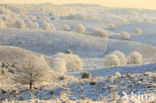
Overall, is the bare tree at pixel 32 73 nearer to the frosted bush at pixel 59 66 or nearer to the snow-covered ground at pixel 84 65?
the snow-covered ground at pixel 84 65

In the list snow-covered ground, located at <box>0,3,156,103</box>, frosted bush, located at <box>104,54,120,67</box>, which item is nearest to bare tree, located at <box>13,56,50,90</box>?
snow-covered ground, located at <box>0,3,156,103</box>

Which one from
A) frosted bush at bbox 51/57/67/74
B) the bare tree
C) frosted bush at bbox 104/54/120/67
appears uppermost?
the bare tree

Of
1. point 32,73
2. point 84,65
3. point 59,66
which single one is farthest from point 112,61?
point 32,73

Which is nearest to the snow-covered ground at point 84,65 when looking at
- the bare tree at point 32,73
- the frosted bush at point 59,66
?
the bare tree at point 32,73

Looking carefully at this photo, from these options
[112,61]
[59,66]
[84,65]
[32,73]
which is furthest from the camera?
[84,65]

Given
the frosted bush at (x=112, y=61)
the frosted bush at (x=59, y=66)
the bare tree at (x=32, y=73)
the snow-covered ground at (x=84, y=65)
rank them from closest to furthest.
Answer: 1. the snow-covered ground at (x=84, y=65)
2. the bare tree at (x=32, y=73)
3. the frosted bush at (x=59, y=66)
4. the frosted bush at (x=112, y=61)

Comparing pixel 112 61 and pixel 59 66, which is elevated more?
pixel 59 66

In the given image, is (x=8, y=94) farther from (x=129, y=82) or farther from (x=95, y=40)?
(x=95, y=40)

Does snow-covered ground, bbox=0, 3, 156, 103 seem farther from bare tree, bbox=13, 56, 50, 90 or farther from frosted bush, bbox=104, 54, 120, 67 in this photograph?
frosted bush, bbox=104, 54, 120, 67

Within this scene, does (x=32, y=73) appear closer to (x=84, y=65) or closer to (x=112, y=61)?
(x=112, y=61)

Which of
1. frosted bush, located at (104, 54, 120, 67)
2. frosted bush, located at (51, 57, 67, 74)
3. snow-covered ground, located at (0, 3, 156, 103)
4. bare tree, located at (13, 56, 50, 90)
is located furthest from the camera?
frosted bush, located at (104, 54, 120, 67)

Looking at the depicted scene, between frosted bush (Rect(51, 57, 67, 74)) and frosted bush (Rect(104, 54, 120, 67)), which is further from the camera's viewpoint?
frosted bush (Rect(104, 54, 120, 67))

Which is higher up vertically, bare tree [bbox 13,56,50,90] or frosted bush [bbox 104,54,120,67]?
bare tree [bbox 13,56,50,90]

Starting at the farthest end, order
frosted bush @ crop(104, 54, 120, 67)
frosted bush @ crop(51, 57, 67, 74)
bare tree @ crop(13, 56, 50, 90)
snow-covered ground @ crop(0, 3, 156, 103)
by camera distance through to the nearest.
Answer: frosted bush @ crop(104, 54, 120, 67)
frosted bush @ crop(51, 57, 67, 74)
bare tree @ crop(13, 56, 50, 90)
snow-covered ground @ crop(0, 3, 156, 103)
